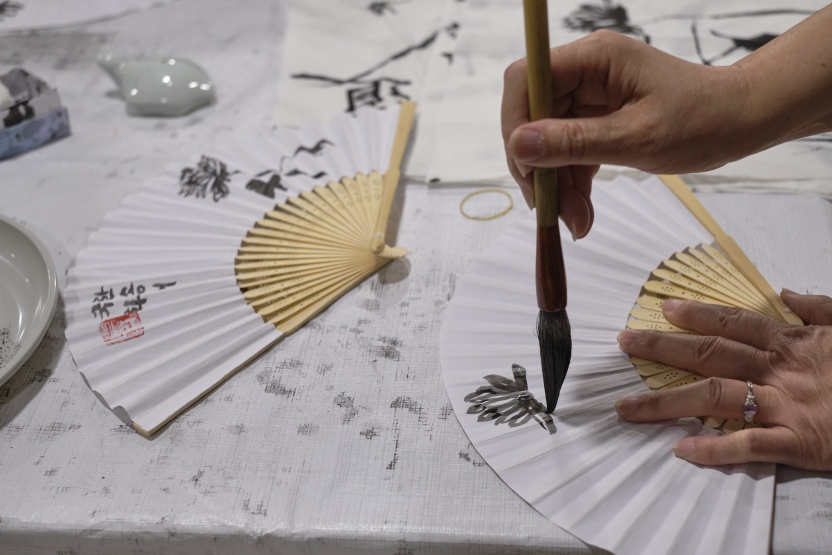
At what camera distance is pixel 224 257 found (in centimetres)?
90

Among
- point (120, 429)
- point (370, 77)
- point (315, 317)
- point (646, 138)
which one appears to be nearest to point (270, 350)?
point (315, 317)

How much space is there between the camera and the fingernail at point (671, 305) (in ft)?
2.53

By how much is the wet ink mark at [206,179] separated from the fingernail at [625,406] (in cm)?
62

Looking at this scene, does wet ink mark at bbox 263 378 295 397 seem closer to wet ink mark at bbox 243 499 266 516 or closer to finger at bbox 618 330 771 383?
wet ink mark at bbox 243 499 266 516

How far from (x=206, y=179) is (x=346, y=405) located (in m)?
0.46

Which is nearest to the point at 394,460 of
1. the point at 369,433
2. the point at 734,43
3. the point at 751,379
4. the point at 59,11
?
the point at 369,433

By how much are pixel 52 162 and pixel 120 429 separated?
573 mm

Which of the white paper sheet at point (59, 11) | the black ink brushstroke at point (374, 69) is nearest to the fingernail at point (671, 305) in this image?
the black ink brushstroke at point (374, 69)

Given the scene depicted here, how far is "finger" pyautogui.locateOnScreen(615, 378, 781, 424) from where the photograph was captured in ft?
2.15

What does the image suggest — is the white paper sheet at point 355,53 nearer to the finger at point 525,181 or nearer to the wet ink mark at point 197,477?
the finger at point 525,181

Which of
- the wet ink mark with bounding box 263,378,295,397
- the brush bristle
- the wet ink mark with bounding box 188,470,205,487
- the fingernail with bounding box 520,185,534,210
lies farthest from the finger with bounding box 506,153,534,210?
the wet ink mark with bounding box 188,470,205,487

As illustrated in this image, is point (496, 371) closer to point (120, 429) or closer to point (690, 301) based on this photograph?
point (690, 301)

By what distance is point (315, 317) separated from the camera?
0.85 meters

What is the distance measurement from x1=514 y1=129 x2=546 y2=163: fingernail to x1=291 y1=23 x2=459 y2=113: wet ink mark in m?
0.59
